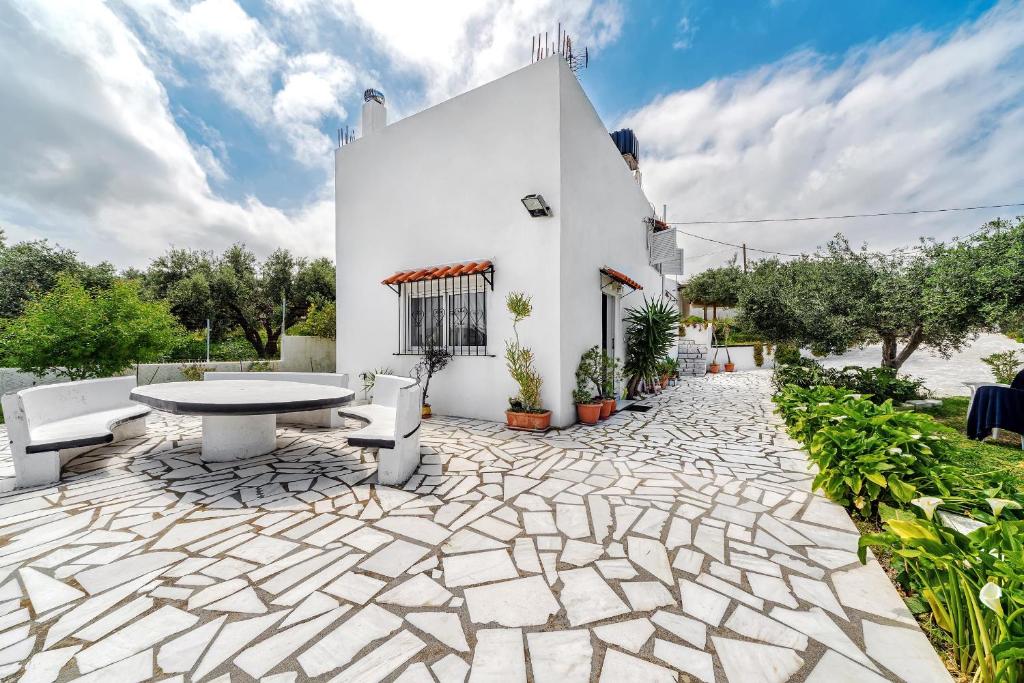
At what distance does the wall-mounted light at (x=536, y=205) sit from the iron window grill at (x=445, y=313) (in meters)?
1.07

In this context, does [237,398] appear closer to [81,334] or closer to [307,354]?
[81,334]

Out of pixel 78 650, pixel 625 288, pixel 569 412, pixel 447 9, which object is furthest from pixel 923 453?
pixel 447 9

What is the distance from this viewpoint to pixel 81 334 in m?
6.37

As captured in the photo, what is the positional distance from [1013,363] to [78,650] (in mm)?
12389

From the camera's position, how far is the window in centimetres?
593

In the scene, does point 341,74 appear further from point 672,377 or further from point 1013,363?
point 1013,363

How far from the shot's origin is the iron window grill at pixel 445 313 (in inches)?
237

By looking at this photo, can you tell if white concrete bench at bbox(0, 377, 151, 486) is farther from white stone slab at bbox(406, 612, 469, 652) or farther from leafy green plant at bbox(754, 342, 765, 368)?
leafy green plant at bbox(754, 342, 765, 368)

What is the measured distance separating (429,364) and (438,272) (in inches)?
59.3

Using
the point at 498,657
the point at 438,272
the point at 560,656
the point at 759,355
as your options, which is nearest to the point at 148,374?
the point at 438,272

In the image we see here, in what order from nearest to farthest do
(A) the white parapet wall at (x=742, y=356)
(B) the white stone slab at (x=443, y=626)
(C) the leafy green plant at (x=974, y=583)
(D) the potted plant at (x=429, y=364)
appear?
1. (C) the leafy green plant at (x=974, y=583)
2. (B) the white stone slab at (x=443, y=626)
3. (D) the potted plant at (x=429, y=364)
4. (A) the white parapet wall at (x=742, y=356)

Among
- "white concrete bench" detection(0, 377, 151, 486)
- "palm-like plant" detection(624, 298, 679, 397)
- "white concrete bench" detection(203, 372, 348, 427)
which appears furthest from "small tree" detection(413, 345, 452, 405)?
"palm-like plant" detection(624, 298, 679, 397)

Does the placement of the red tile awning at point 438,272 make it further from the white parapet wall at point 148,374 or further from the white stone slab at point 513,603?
the white parapet wall at point 148,374

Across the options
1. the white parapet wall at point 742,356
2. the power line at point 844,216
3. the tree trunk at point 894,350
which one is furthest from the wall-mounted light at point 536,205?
the white parapet wall at point 742,356
